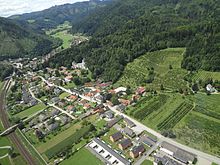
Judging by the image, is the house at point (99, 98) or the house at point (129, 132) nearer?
the house at point (129, 132)

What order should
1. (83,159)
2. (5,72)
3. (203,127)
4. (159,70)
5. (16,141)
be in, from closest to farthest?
(83,159) < (203,127) < (16,141) < (159,70) < (5,72)

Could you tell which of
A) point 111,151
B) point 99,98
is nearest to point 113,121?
point 111,151

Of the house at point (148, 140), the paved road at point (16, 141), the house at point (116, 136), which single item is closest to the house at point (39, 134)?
the paved road at point (16, 141)

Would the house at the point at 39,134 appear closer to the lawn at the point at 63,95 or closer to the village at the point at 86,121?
the village at the point at 86,121

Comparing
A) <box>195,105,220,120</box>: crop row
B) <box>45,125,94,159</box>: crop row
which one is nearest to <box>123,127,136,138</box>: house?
<box>45,125,94,159</box>: crop row

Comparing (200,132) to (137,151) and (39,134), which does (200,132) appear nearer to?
(137,151)
